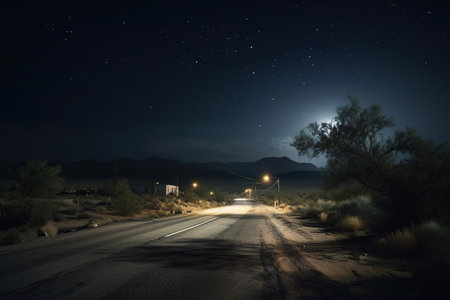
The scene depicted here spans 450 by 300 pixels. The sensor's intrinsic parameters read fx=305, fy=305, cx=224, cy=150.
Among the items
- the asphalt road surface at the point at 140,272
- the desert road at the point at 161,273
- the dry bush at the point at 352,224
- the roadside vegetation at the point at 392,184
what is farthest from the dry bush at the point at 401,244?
the dry bush at the point at 352,224

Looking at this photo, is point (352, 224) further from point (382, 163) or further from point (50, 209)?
point (50, 209)

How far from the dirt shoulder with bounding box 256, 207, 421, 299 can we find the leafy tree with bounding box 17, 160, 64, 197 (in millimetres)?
42339

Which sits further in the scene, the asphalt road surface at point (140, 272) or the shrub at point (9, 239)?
the shrub at point (9, 239)

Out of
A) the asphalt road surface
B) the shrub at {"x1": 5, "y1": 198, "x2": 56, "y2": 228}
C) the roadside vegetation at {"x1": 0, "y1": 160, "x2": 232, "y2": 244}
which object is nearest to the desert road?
the asphalt road surface

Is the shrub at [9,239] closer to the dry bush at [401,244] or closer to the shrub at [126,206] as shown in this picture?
the dry bush at [401,244]

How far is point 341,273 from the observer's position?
714 centimetres

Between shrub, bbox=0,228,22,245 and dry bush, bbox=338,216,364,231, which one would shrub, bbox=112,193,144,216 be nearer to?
shrub, bbox=0,228,22,245

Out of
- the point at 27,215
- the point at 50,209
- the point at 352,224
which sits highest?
the point at 50,209

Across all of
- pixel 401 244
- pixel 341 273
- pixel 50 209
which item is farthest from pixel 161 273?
pixel 50 209

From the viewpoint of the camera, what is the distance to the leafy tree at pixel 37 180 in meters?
42.8

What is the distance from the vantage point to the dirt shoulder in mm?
5613

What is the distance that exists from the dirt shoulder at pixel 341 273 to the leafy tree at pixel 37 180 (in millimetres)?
42339

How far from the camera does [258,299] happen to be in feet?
16.9

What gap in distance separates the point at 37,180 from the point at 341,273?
46333mm
